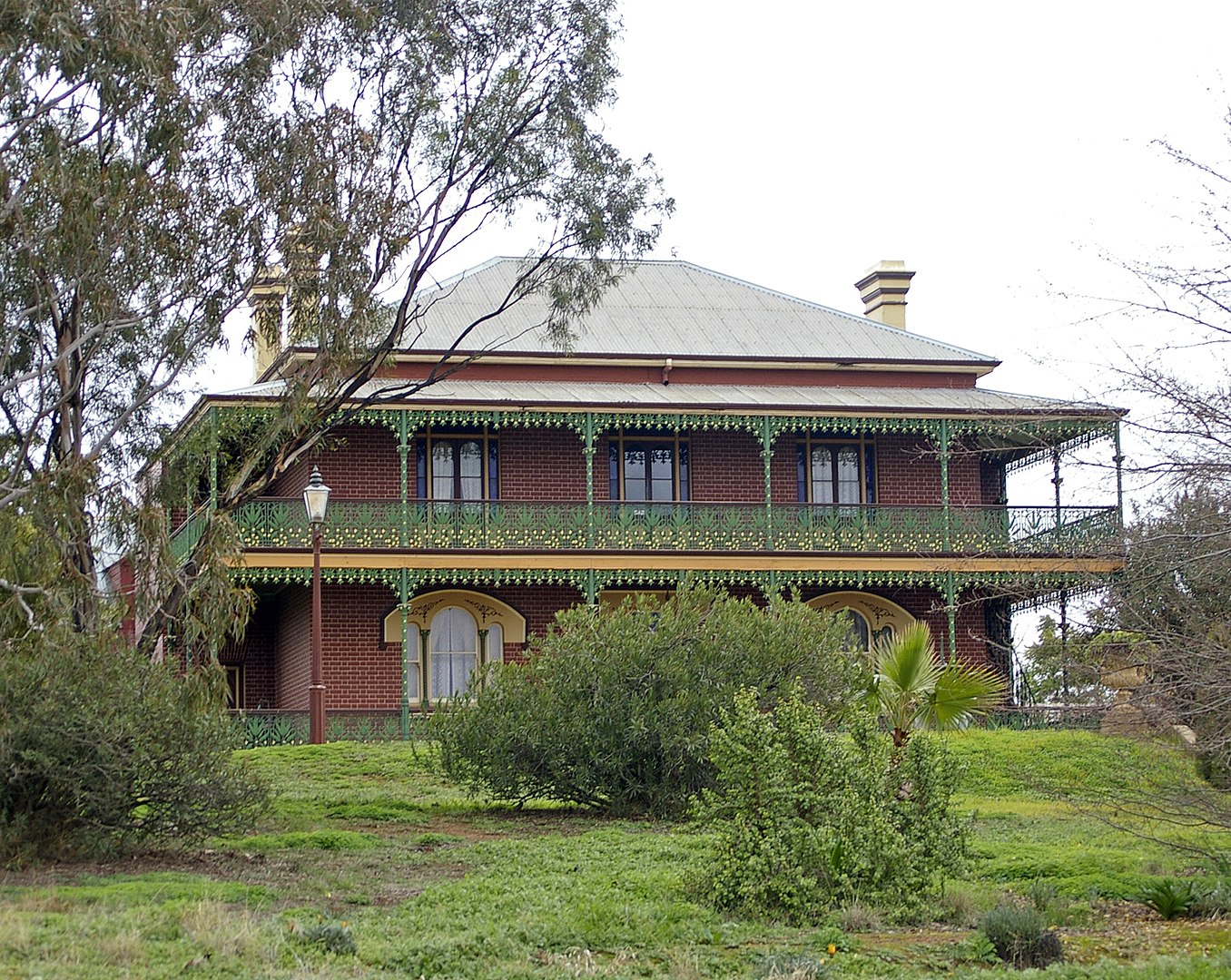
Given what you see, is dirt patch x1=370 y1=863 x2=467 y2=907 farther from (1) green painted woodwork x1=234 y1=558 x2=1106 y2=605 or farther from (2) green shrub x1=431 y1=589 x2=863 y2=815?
(1) green painted woodwork x1=234 y1=558 x2=1106 y2=605

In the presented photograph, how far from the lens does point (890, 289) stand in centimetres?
3566

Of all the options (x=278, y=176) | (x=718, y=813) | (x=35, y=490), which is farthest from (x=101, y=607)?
(x=718, y=813)

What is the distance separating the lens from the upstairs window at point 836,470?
31.4 meters

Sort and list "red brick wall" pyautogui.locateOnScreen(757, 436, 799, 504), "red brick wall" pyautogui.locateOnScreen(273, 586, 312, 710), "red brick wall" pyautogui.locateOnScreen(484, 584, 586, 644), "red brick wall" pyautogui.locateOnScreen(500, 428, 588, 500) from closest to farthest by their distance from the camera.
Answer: "red brick wall" pyautogui.locateOnScreen(273, 586, 312, 710)
"red brick wall" pyautogui.locateOnScreen(484, 584, 586, 644)
"red brick wall" pyautogui.locateOnScreen(500, 428, 588, 500)
"red brick wall" pyautogui.locateOnScreen(757, 436, 799, 504)

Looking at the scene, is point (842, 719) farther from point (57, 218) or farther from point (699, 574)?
point (699, 574)

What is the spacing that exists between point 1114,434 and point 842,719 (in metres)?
5.01

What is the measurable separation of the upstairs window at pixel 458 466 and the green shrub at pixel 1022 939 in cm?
1935

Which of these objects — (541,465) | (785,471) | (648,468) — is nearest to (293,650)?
(541,465)

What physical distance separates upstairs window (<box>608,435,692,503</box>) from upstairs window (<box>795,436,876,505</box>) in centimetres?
217

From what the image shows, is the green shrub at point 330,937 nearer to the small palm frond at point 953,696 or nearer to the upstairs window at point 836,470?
the small palm frond at point 953,696

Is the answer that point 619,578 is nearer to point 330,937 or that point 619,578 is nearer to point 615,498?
point 615,498

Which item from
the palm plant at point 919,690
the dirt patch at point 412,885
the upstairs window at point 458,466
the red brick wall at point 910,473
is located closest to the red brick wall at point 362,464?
the upstairs window at point 458,466

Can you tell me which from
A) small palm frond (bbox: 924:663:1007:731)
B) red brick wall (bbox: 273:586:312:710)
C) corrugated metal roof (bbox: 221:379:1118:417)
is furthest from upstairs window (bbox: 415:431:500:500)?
small palm frond (bbox: 924:663:1007:731)

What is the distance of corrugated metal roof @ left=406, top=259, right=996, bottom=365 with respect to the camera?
30.8 metres
